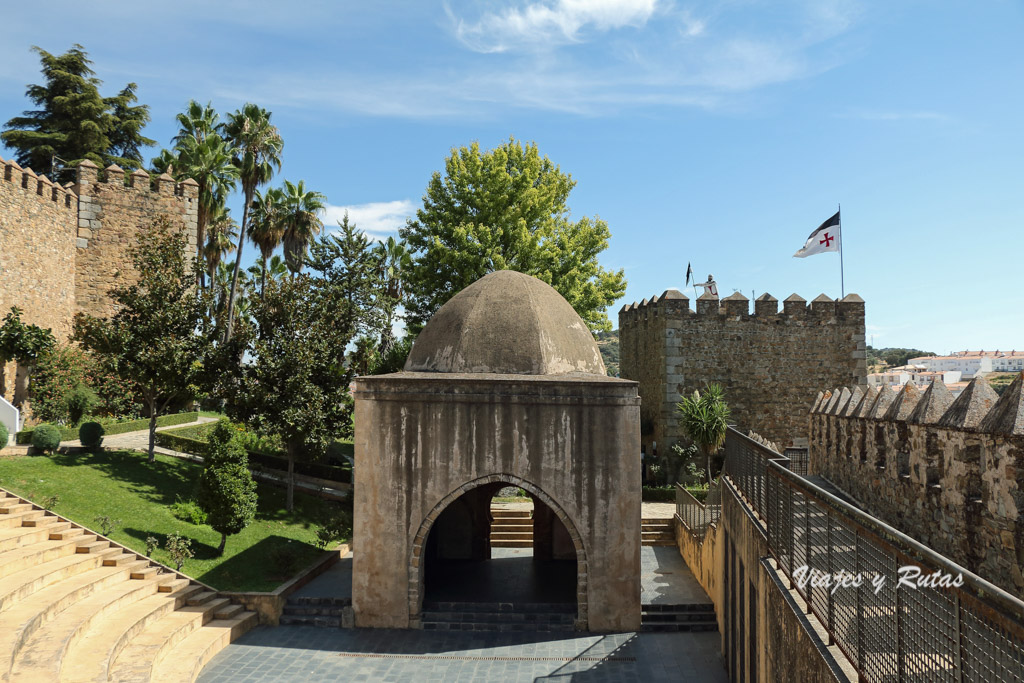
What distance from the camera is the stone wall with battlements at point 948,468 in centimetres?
869

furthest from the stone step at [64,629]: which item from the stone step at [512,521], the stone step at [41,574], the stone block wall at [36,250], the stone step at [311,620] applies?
the stone block wall at [36,250]

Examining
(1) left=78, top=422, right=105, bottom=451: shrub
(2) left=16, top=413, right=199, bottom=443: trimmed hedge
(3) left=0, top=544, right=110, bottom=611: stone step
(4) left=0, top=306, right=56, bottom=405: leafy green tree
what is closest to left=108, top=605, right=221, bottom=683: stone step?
(3) left=0, top=544, right=110, bottom=611: stone step

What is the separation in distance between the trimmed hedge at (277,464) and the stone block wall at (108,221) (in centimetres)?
725

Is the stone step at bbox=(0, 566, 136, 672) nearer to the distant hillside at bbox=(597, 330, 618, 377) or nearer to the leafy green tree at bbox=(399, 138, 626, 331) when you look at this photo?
the leafy green tree at bbox=(399, 138, 626, 331)

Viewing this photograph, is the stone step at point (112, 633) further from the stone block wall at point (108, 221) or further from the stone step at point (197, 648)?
the stone block wall at point (108, 221)

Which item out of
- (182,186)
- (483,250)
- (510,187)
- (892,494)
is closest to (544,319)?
(892,494)

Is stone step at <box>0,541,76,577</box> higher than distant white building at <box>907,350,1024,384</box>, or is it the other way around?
distant white building at <box>907,350,1024,384</box>

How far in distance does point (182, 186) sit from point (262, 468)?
1288 centimetres

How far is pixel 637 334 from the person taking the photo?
102ft

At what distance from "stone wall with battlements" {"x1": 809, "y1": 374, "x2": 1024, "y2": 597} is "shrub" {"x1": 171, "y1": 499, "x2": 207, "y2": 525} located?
50.9 feet

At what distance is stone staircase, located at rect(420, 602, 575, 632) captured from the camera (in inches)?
513

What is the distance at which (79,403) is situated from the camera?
22.3m

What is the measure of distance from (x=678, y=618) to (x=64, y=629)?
10703mm

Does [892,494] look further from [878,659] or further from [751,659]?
[878,659]
